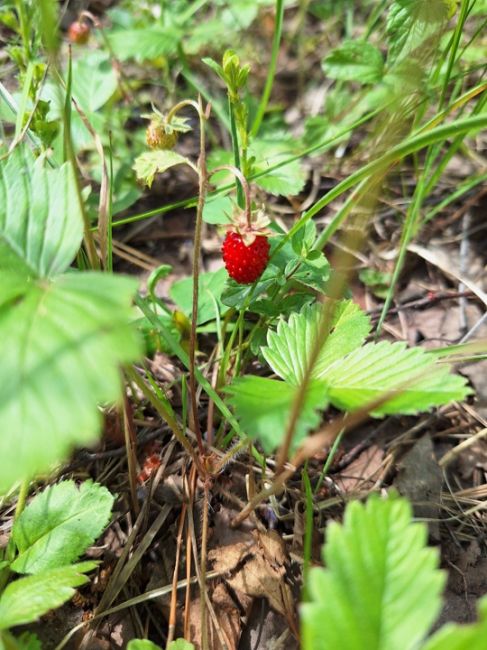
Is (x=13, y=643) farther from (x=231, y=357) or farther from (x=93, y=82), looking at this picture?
(x=93, y=82)

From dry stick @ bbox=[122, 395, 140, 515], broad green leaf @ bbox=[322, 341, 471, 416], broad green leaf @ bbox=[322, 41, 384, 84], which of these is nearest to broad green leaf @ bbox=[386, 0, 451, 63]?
broad green leaf @ bbox=[322, 41, 384, 84]

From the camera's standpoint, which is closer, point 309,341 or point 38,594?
point 38,594

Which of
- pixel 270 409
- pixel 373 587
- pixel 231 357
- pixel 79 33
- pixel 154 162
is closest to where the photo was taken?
pixel 373 587

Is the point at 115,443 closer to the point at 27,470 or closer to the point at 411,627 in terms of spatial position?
the point at 27,470

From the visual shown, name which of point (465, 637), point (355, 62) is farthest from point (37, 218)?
point (355, 62)

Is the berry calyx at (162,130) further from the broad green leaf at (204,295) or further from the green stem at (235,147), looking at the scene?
the broad green leaf at (204,295)

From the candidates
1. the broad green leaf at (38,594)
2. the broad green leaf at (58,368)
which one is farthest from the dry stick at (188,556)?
the broad green leaf at (58,368)

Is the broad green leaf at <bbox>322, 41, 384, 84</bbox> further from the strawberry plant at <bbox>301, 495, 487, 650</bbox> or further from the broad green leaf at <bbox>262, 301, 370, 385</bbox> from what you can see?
the strawberry plant at <bbox>301, 495, 487, 650</bbox>
